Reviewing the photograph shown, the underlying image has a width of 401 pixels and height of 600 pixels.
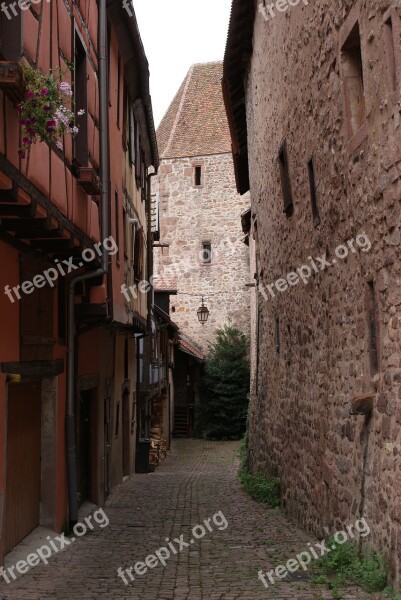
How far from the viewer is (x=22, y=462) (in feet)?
23.8

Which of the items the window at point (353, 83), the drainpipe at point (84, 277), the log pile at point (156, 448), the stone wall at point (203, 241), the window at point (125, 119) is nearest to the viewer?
the window at point (353, 83)

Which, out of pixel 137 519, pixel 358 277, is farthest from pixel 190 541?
Answer: pixel 358 277

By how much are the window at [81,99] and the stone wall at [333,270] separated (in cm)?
255

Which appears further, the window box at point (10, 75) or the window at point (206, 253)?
the window at point (206, 253)

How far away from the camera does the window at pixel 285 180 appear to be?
31.6ft

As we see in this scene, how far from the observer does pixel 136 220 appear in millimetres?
13977

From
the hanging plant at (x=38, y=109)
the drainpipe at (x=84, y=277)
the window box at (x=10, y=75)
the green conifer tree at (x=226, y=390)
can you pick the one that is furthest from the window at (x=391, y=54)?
the green conifer tree at (x=226, y=390)

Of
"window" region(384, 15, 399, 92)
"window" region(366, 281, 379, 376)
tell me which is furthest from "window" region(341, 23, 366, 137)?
"window" region(366, 281, 379, 376)

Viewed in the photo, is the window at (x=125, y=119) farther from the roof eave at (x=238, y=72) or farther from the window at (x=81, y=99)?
the window at (x=81, y=99)

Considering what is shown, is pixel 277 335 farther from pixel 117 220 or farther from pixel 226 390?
pixel 226 390

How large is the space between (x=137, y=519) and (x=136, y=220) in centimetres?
633

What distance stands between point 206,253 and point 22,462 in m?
23.8

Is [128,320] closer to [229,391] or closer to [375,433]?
[375,433]

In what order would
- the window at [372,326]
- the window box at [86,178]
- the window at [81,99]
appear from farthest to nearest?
1. the window at [81,99]
2. the window box at [86,178]
3. the window at [372,326]
